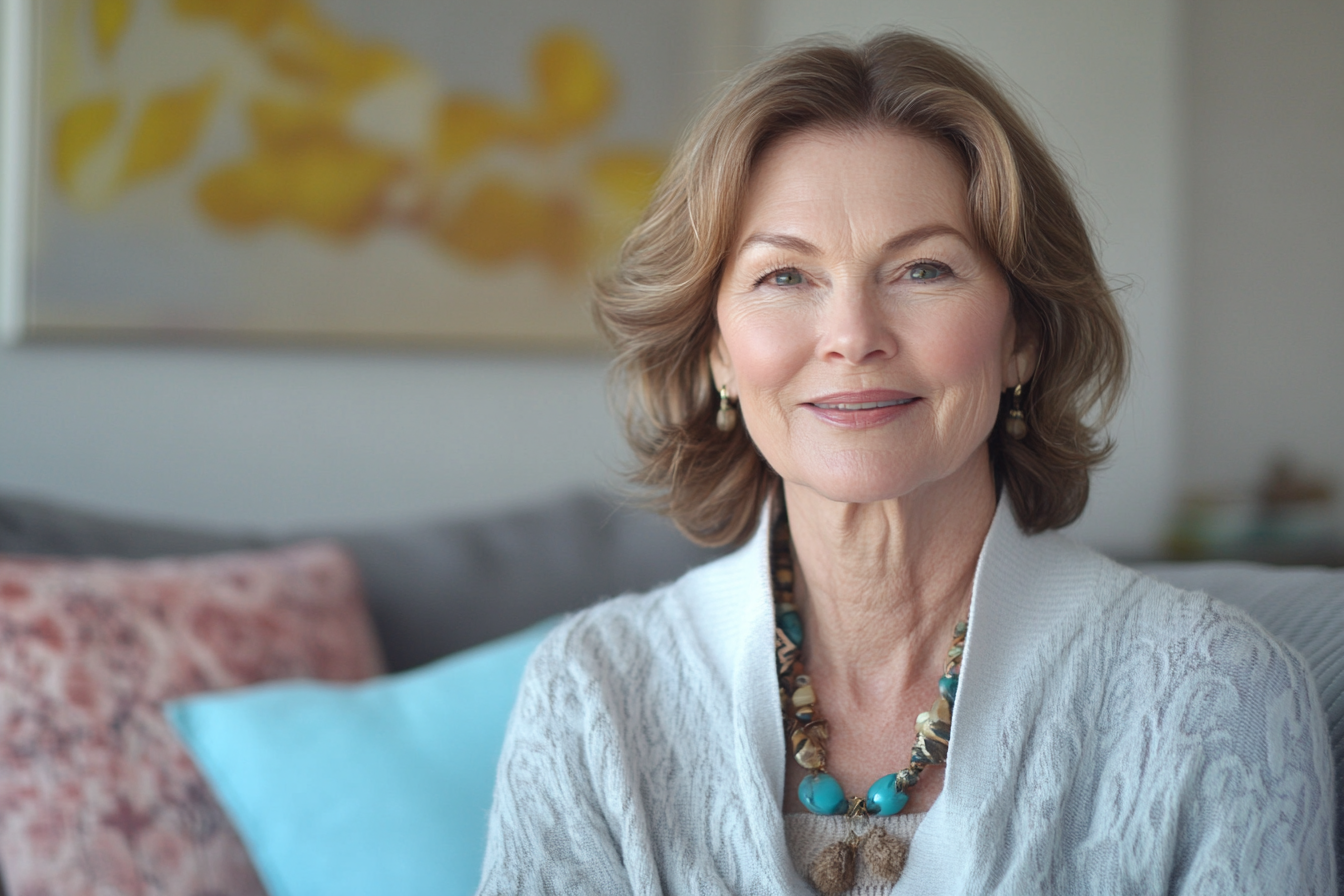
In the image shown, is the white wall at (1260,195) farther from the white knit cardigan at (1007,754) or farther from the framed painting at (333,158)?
the white knit cardigan at (1007,754)

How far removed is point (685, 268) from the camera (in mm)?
1278

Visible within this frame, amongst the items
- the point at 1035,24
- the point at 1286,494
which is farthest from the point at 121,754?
the point at 1286,494

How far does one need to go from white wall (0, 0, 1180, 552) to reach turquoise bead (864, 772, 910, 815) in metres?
0.85

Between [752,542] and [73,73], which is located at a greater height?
[73,73]

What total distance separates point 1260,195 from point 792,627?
2.80 metres

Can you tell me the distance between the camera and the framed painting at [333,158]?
221cm

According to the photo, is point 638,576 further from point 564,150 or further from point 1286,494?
point 1286,494

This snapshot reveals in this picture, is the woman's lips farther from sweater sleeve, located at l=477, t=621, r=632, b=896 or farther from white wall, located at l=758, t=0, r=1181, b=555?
white wall, located at l=758, t=0, r=1181, b=555

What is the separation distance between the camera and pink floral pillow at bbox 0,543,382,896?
1.51 m

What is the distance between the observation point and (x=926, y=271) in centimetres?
118

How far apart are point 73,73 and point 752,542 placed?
170cm

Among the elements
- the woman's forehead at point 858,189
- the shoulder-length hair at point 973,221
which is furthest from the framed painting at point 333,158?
the woman's forehead at point 858,189

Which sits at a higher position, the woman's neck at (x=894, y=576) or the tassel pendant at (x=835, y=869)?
the woman's neck at (x=894, y=576)

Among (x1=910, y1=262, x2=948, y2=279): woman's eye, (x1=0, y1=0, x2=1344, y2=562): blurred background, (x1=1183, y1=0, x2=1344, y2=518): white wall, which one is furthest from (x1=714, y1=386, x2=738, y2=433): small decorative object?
(x1=1183, y1=0, x2=1344, y2=518): white wall
